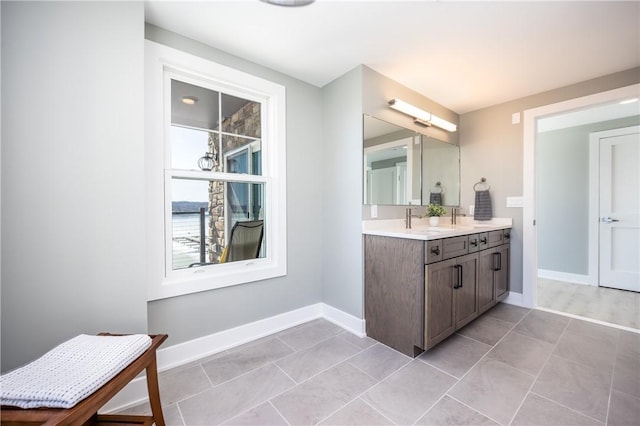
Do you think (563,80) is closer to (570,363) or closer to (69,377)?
(570,363)

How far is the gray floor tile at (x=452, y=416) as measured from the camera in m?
1.34

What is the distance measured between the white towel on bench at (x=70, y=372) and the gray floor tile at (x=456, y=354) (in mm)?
1802

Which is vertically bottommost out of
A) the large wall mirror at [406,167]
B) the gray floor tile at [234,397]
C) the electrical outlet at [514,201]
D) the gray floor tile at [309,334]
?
the gray floor tile at [234,397]

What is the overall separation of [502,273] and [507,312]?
0.40 m

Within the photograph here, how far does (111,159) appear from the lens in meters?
1.41

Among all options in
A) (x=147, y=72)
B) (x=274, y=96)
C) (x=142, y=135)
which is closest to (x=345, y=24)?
(x=274, y=96)

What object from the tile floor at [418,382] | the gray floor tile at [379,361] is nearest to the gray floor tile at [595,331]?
the tile floor at [418,382]

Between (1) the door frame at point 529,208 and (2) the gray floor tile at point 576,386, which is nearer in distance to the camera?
(2) the gray floor tile at point 576,386

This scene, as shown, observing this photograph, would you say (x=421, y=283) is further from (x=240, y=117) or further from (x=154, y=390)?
(x=240, y=117)

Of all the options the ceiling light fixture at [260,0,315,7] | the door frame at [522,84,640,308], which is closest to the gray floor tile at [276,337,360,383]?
the door frame at [522,84,640,308]

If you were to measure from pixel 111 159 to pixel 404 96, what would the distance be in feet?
8.13

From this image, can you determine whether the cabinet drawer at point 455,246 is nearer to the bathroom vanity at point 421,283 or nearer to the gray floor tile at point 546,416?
the bathroom vanity at point 421,283

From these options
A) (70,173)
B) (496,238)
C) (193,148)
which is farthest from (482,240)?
(70,173)

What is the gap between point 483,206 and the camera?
3.10 metres
